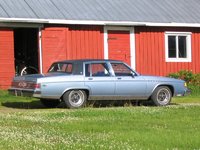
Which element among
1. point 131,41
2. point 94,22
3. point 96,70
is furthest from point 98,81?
point 131,41

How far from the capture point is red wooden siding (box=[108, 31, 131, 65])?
24281mm

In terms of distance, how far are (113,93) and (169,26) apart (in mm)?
9469

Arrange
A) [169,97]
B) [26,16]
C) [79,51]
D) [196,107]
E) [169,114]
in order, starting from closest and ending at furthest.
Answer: [169,114] → [196,107] → [169,97] → [26,16] → [79,51]

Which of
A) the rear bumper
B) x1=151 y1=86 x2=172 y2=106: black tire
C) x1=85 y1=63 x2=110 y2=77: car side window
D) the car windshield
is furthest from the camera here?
x1=151 y1=86 x2=172 y2=106: black tire

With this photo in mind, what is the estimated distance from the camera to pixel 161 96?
688 inches

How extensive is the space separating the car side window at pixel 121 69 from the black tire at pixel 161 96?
A: 1023 millimetres

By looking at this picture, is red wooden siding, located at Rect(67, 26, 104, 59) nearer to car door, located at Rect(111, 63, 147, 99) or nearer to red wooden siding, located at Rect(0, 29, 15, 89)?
red wooden siding, located at Rect(0, 29, 15, 89)

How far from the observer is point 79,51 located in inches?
922

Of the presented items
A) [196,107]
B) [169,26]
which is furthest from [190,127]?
[169,26]

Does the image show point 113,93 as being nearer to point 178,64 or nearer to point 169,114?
point 169,114

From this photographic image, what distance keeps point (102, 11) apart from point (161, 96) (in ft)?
25.0

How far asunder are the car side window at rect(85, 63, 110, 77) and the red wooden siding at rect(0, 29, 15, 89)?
604cm

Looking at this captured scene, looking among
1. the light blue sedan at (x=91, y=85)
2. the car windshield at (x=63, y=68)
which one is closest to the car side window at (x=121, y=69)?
the light blue sedan at (x=91, y=85)

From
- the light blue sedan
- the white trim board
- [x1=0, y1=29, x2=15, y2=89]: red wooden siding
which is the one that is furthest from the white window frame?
the light blue sedan
